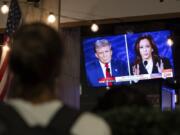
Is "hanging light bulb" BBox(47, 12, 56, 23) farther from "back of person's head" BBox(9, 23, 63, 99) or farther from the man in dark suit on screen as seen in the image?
"back of person's head" BBox(9, 23, 63, 99)

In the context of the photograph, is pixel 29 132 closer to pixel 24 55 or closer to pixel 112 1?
pixel 24 55

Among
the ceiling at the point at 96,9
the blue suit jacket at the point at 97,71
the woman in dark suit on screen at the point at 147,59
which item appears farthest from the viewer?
the blue suit jacket at the point at 97,71

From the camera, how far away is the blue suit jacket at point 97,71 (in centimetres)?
816

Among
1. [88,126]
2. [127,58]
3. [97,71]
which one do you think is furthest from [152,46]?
[88,126]

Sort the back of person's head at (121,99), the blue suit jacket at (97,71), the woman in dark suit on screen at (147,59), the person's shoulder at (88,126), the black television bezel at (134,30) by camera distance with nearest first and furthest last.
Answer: the person's shoulder at (88,126) < the back of person's head at (121,99) < the woman in dark suit on screen at (147,59) < the black television bezel at (134,30) < the blue suit jacket at (97,71)

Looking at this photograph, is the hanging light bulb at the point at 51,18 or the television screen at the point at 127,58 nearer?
the television screen at the point at 127,58

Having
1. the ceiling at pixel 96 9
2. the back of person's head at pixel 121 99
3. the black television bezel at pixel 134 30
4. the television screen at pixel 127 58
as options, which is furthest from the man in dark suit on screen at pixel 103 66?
the back of person's head at pixel 121 99

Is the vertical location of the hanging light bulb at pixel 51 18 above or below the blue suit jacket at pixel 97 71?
above

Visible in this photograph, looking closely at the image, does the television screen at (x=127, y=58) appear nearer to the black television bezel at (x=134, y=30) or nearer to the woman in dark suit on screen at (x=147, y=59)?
the woman in dark suit on screen at (x=147, y=59)

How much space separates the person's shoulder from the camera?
1.14 meters

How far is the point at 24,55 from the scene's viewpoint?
114 cm

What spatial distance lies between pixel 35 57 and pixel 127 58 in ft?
23.1

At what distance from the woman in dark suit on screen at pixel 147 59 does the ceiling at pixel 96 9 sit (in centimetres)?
48

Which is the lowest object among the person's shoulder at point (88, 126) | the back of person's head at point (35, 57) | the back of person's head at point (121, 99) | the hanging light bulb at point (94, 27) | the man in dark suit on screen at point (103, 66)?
the person's shoulder at point (88, 126)
